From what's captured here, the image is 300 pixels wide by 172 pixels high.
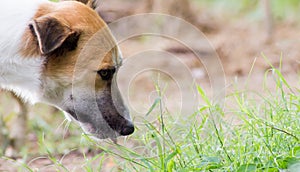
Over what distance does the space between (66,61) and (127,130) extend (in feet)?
1.75

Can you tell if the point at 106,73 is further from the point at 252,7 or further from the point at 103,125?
the point at 252,7

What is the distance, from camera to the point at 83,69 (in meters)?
3.62

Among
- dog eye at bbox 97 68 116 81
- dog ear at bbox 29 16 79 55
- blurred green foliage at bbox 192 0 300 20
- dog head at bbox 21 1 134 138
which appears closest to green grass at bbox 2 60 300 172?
dog head at bbox 21 1 134 138

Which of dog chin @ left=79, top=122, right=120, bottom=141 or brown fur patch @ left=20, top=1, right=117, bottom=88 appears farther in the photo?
dog chin @ left=79, top=122, right=120, bottom=141

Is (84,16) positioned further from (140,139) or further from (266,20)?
(266,20)

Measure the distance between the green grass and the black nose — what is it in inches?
1.6

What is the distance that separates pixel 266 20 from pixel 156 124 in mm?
4345

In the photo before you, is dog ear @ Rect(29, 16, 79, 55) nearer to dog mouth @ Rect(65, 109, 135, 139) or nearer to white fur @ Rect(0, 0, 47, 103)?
white fur @ Rect(0, 0, 47, 103)

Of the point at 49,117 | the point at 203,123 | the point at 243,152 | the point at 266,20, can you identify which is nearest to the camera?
the point at 243,152

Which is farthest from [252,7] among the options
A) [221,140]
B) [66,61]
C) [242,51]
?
[221,140]

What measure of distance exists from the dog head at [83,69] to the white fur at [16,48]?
37mm

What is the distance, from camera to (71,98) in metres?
3.71

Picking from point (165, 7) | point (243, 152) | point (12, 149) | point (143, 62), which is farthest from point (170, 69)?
point (243, 152)

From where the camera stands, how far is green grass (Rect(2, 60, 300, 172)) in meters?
3.07
